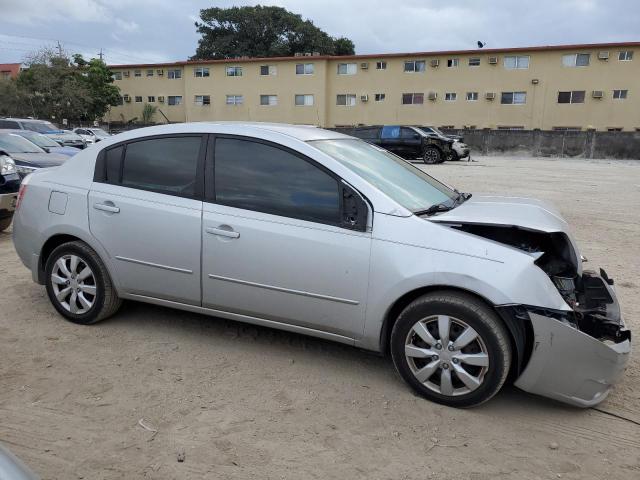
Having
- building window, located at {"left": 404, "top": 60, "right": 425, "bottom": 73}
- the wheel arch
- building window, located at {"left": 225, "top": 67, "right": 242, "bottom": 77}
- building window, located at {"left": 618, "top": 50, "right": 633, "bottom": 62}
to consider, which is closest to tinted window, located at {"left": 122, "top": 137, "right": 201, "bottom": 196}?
the wheel arch

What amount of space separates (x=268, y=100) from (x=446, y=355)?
45.0 metres

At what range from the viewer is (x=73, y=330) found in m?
4.14

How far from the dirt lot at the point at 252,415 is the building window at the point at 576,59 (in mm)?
39125

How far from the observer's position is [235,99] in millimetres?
46750

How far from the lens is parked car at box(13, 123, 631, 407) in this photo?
2955 mm

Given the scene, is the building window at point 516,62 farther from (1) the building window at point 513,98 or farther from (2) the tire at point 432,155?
(2) the tire at point 432,155

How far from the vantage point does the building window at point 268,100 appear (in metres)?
45.5

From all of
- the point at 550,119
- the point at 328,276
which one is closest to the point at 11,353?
the point at 328,276

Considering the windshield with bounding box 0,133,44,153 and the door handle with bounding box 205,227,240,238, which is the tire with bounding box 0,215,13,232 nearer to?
the windshield with bounding box 0,133,44,153

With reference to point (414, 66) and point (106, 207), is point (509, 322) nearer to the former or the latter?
point (106, 207)

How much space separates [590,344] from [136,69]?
55.3 m

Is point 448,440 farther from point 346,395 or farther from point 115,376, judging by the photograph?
point 115,376

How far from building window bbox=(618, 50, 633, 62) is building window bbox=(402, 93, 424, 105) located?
13819 mm

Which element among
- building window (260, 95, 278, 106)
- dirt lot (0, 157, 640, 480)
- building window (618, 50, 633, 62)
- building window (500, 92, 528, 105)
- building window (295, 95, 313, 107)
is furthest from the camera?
building window (260, 95, 278, 106)
